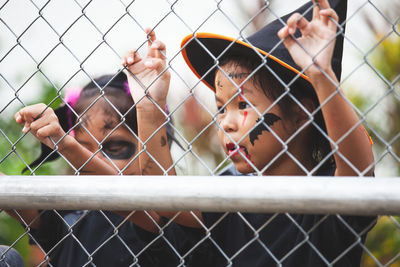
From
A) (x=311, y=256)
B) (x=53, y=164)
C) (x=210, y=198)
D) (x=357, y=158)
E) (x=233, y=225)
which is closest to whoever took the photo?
(x=210, y=198)

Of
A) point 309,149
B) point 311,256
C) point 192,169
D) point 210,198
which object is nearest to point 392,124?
point 192,169

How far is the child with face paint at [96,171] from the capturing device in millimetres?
1661

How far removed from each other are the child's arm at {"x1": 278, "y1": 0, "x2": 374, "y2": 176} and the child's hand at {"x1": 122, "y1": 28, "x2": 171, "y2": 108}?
52 centimetres

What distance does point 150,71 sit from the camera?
5.57 feet

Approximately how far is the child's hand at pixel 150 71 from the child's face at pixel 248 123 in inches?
9.3

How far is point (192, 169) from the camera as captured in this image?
6113mm

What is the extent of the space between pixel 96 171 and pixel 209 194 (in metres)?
0.78

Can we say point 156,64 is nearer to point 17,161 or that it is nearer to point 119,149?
point 119,149

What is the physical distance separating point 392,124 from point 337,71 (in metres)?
3.86

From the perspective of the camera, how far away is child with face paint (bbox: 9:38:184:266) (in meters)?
1.66

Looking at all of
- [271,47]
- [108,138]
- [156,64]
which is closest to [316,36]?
[271,47]

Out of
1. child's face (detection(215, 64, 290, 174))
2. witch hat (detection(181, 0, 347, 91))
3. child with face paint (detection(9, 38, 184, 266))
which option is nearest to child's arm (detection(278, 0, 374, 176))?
witch hat (detection(181, 0, 347, 91))

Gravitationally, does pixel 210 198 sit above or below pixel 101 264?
above

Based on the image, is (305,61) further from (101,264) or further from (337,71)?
(101,264)
